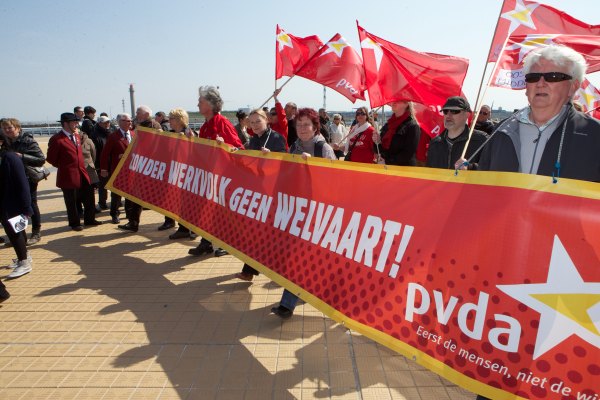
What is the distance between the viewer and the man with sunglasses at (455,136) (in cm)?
356

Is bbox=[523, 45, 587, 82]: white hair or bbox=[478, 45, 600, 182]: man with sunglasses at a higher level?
bbox=[523, 45, 587, 82]: white hair

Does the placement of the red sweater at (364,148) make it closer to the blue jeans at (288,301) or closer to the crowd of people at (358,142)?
the crowd of people at (358,142)

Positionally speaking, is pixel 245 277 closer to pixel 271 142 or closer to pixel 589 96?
pixel 271 142

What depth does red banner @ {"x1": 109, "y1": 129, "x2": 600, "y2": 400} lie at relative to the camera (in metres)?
1.87

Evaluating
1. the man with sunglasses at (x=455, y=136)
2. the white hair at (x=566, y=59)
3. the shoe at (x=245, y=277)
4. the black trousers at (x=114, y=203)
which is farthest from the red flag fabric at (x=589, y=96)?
the black trousers at (x=114, y=203)

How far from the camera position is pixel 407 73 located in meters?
4.29

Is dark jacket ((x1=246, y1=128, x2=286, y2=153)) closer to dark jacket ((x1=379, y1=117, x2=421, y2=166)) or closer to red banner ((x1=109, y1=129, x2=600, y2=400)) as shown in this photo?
red banner ((x1=109, y1=129, x2=600, y2=400))

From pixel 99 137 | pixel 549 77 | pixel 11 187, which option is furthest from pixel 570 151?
pixel 99 137

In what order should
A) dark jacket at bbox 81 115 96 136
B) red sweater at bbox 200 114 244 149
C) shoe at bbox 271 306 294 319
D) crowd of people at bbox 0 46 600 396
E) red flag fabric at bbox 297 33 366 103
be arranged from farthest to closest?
dark jacket at bbox 81 115 96 136, red sweater at bbox 200 114 244 149, red flag fabric at bbox 297 33 366 103, shoe at bbox 271 306 294 319, crowd of people at bbox 0 46 600 396

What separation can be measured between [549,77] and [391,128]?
2.94 meters

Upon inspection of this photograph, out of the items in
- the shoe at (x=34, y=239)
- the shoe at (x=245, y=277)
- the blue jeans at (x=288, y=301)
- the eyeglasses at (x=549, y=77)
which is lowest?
the shoe at (x=34, y=239)

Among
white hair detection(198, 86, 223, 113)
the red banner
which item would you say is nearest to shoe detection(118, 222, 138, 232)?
white hair detection(198, 86, 223, 113)

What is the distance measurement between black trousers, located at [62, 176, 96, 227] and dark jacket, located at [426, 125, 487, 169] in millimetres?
6223

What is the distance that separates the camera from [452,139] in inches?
145
